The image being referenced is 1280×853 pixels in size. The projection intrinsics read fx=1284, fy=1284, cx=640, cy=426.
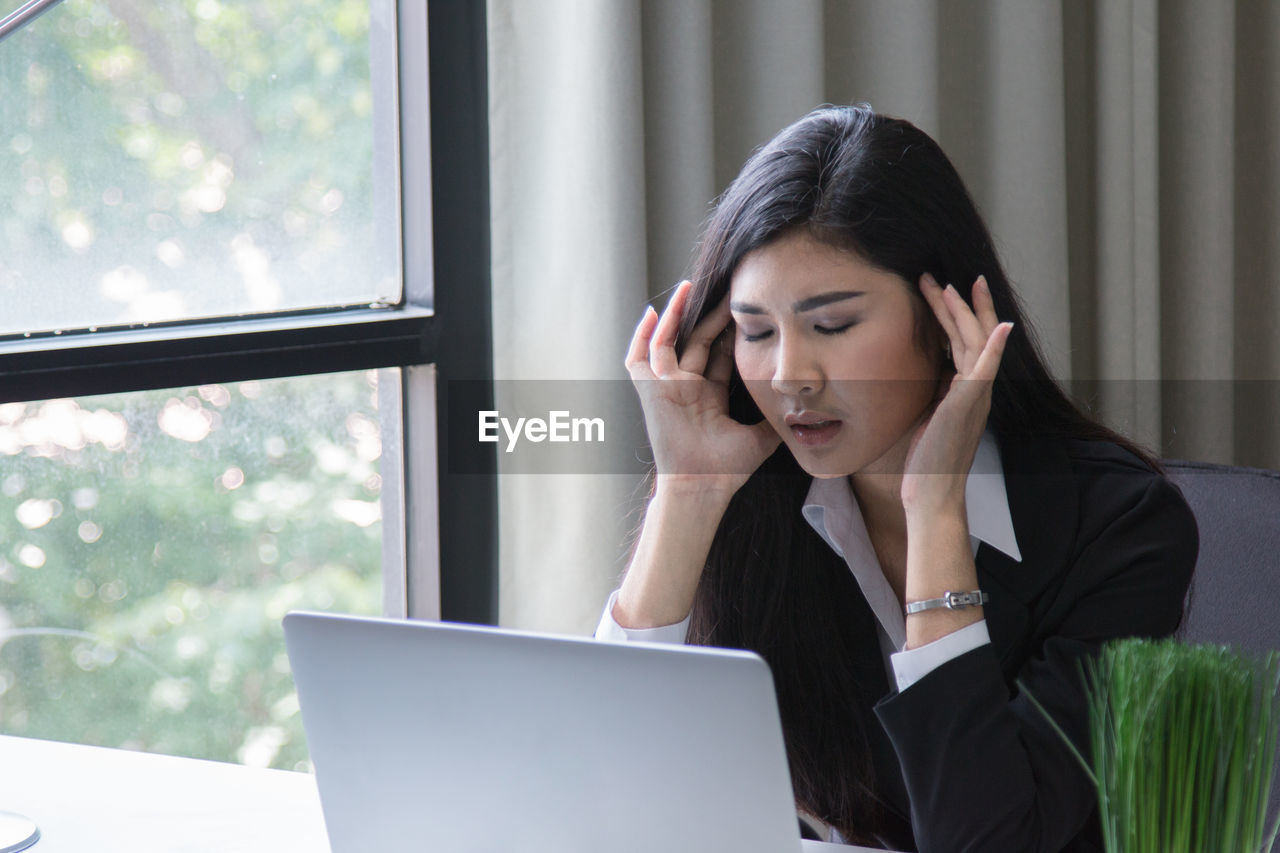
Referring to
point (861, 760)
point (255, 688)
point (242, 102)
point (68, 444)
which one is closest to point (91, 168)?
point (242, 102)

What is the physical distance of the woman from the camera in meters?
1.01

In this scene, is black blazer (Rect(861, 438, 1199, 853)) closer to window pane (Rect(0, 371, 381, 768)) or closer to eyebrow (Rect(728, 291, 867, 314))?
eyebrow (Rect(728, 291, 867, 314))

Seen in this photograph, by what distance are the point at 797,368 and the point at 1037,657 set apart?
1.08 feet

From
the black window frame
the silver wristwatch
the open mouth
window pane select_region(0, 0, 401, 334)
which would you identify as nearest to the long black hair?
the open mouth

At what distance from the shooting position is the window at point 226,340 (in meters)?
1.34

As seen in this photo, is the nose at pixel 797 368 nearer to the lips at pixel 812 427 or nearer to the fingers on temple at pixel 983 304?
the lips at pixel 812 427

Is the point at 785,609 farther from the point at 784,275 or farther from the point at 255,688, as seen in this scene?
the point at 255,688

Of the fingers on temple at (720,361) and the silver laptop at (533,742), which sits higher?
the fingers on temple at (720,361)

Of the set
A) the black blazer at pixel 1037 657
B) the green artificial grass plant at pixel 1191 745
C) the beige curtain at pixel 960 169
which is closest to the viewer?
the green artificial grass plant at pixel 1191 745

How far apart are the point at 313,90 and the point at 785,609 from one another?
0.83 meters

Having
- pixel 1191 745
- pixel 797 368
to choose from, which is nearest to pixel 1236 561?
pixel 797 368

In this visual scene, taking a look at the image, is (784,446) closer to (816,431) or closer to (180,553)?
(816,431)

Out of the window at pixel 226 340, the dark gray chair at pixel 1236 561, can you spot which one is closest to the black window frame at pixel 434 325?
the window at pixel 226 340

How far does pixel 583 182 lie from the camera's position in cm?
148
